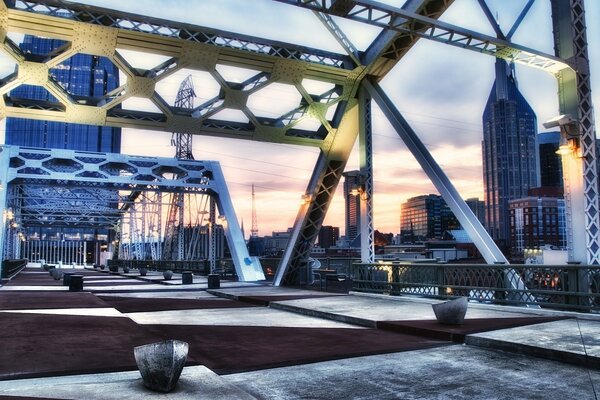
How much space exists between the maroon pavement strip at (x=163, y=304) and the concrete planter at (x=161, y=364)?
894 centimetres

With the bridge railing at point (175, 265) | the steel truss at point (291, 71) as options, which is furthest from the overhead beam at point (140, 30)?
the bridge railing at point (175, 265)

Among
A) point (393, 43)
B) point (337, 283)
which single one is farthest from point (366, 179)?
point (337, 283)

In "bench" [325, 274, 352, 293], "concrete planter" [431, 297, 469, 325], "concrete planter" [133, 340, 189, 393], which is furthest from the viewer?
"bench" [325, 274, 352, 293]

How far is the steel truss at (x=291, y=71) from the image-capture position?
1243cm

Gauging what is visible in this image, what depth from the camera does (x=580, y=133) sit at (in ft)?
39.1

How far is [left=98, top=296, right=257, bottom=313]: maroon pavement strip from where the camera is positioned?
14.3m

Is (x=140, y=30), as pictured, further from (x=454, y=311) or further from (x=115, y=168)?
(x=115, y=168)

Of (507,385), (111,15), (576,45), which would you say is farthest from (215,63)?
(507,385)

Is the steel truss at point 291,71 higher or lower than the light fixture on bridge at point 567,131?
higher

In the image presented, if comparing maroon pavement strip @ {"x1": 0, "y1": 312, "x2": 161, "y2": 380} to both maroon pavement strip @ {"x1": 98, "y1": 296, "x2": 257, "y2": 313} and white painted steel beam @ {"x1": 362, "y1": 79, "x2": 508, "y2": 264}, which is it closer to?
maroon pavement strip @ {"x1": 98, "y1": 296, "x2": 257, "y2": 313}

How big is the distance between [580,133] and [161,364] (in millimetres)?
11079

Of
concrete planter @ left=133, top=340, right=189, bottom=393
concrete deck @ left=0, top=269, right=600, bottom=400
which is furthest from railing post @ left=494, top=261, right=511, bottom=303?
concrete planter @ left=133, top=340, right=189, bottom=393

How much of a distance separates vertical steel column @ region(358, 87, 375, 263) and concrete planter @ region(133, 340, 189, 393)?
1281 cm

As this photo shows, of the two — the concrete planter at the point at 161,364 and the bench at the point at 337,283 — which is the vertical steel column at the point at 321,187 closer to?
the bench at the point at 337,283
